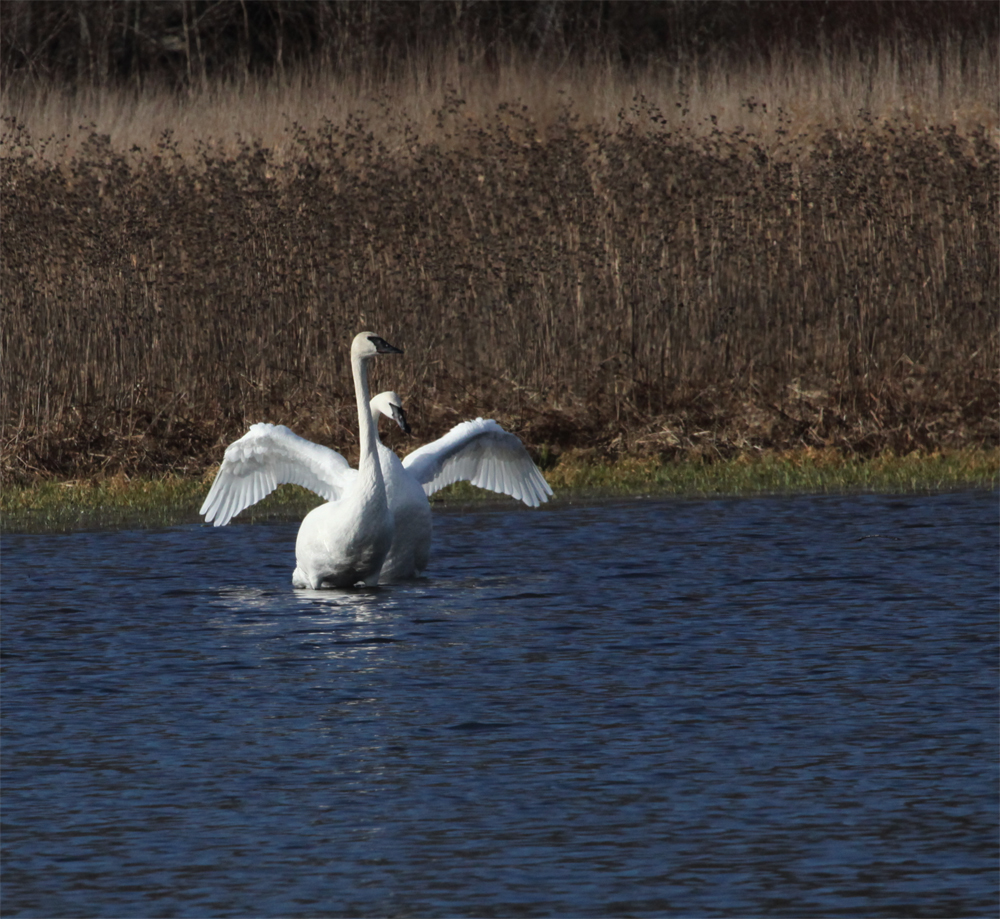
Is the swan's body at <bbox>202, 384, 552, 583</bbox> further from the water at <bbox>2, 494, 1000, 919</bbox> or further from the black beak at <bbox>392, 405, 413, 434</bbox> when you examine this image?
the water at <bbox>2, 494, 1000, 919</bbox>

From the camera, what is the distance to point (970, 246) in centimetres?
1597

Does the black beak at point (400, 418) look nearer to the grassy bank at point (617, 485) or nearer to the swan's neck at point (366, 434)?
the swan's neck at point (366, 434)

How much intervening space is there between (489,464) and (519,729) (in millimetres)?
5338

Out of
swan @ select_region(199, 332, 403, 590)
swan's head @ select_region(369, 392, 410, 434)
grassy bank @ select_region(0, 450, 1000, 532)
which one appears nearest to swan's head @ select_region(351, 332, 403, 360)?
swan @ select_region(199, 332, 403, 590)

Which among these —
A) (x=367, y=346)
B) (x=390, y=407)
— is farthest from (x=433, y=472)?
(x=367, y=346)

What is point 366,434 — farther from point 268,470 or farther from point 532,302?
point 532,302

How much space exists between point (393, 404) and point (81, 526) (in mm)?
2815

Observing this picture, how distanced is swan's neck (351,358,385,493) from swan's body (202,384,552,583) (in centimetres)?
5

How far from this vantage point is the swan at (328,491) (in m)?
10.5

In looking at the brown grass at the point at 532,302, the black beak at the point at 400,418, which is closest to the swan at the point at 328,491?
the black beak at the point at 400,418

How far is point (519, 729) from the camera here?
7.37 metres

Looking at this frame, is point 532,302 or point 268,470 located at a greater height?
point 532,302

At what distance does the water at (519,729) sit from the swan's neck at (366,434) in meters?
0.69

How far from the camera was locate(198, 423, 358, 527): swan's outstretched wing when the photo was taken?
11.4m
